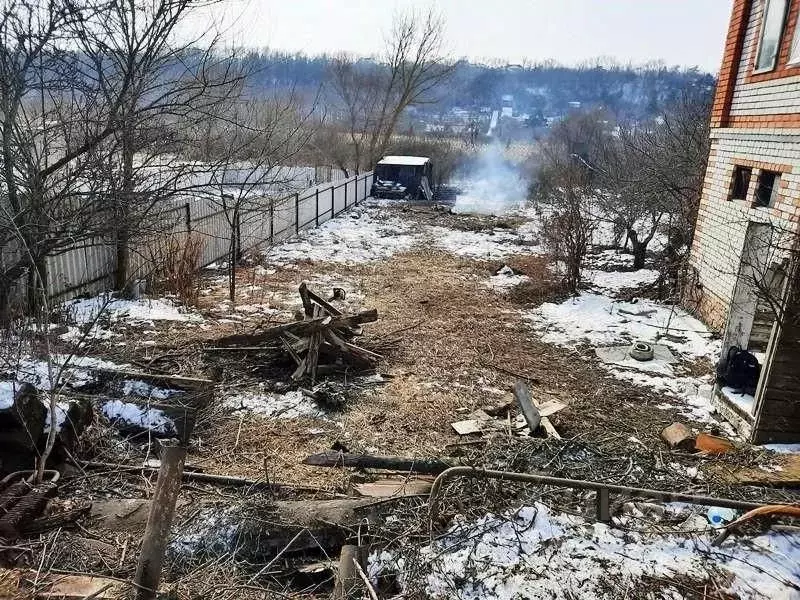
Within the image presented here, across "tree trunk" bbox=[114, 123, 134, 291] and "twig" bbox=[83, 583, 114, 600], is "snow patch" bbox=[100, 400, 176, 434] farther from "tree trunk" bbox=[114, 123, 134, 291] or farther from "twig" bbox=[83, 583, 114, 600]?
"tree trunk" bbox=[114, 123, 134, 291]

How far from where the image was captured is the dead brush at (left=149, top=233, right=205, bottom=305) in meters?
9.69

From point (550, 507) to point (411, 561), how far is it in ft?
3.81

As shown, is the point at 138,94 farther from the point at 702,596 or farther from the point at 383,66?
the point at 383,66

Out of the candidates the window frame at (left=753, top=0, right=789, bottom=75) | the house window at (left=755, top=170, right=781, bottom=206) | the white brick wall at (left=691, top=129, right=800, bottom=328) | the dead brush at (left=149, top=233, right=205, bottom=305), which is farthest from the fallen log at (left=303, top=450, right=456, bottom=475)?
the window frame at (left=753, top=0, right=789, bottom=75)

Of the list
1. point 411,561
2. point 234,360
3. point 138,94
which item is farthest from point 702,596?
point 138,94

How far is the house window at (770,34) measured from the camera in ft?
24.5

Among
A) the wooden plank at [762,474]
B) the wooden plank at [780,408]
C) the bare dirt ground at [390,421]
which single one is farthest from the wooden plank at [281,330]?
the wooden plank at [780,408]

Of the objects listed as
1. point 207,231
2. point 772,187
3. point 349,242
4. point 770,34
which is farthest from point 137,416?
point 349,242

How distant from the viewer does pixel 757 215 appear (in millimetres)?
7590

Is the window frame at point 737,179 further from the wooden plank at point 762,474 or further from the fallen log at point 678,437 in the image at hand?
the wooden plank at point 762,474

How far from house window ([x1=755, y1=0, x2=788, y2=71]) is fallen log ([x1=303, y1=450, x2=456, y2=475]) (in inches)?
310

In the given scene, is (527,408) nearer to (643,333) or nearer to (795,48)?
(643,333)

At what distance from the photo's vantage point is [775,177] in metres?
7.47

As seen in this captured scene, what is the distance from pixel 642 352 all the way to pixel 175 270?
8712mm
